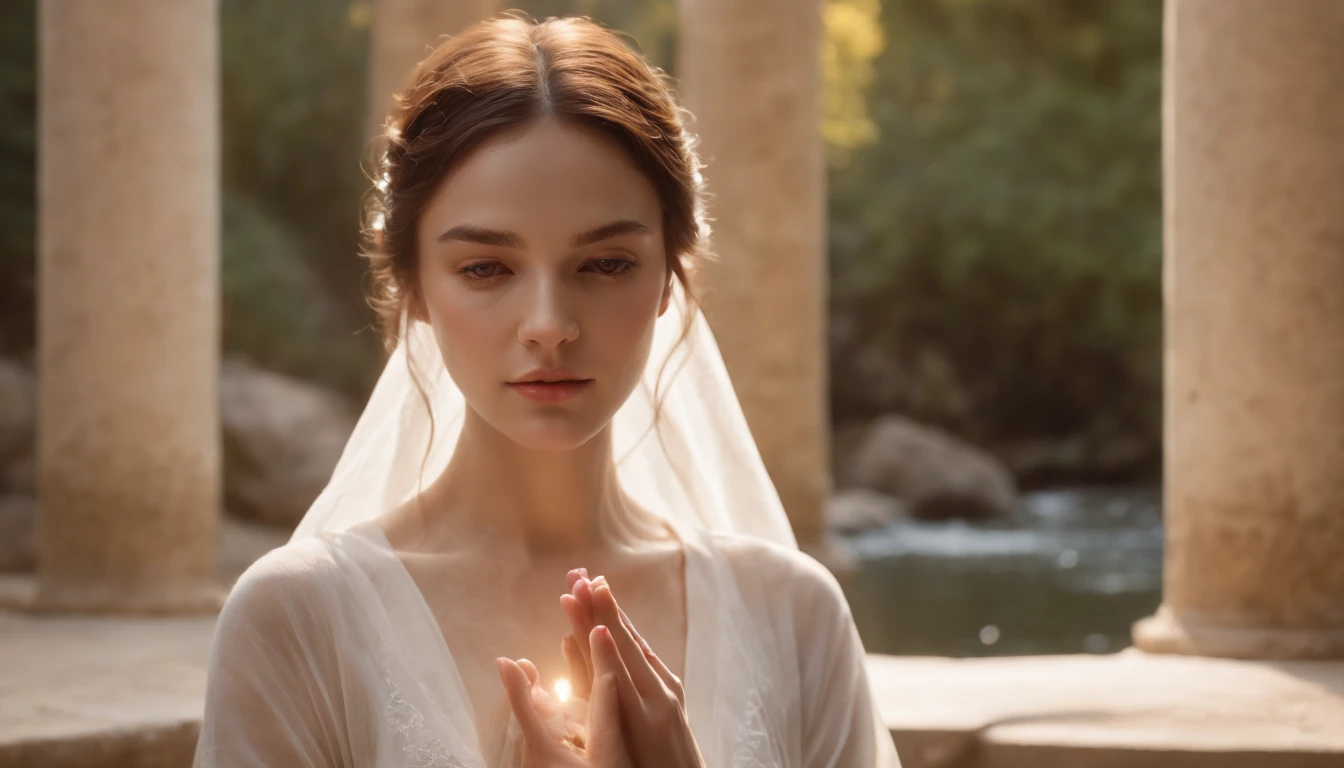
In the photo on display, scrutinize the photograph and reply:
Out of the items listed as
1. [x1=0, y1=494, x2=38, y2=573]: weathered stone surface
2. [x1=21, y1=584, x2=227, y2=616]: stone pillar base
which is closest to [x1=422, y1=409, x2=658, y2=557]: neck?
[x1=21, y1=584, x2=227, y2=616]: stone pillar base

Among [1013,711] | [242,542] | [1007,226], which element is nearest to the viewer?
[1013,711]

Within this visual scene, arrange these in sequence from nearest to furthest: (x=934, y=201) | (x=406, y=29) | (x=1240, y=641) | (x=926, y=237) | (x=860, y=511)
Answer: (x=1240, y=641), (x=406, y=29), (x=860, y=511), (x=934, y=201), (x=926, y=237)

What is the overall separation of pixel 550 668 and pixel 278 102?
77.5 feet

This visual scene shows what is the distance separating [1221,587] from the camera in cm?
673

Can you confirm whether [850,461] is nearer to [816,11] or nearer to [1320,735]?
[816,11]

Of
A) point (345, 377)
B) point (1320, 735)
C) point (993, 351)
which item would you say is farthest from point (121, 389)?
point (993, 351)

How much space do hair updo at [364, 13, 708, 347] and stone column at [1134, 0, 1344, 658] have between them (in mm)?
4589

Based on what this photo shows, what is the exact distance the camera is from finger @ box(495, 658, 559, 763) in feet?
6.89

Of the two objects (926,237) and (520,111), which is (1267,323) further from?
(926,237)

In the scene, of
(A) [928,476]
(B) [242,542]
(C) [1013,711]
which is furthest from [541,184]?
(A) [928,476]

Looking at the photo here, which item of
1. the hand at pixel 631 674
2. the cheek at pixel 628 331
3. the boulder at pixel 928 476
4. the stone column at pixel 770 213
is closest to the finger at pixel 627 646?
the hand at pixel 631 674

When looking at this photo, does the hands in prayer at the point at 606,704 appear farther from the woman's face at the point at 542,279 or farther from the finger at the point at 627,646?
the woman's face at the point at 542,279

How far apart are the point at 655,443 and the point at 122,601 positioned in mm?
6231

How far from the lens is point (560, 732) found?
7.21 ft
